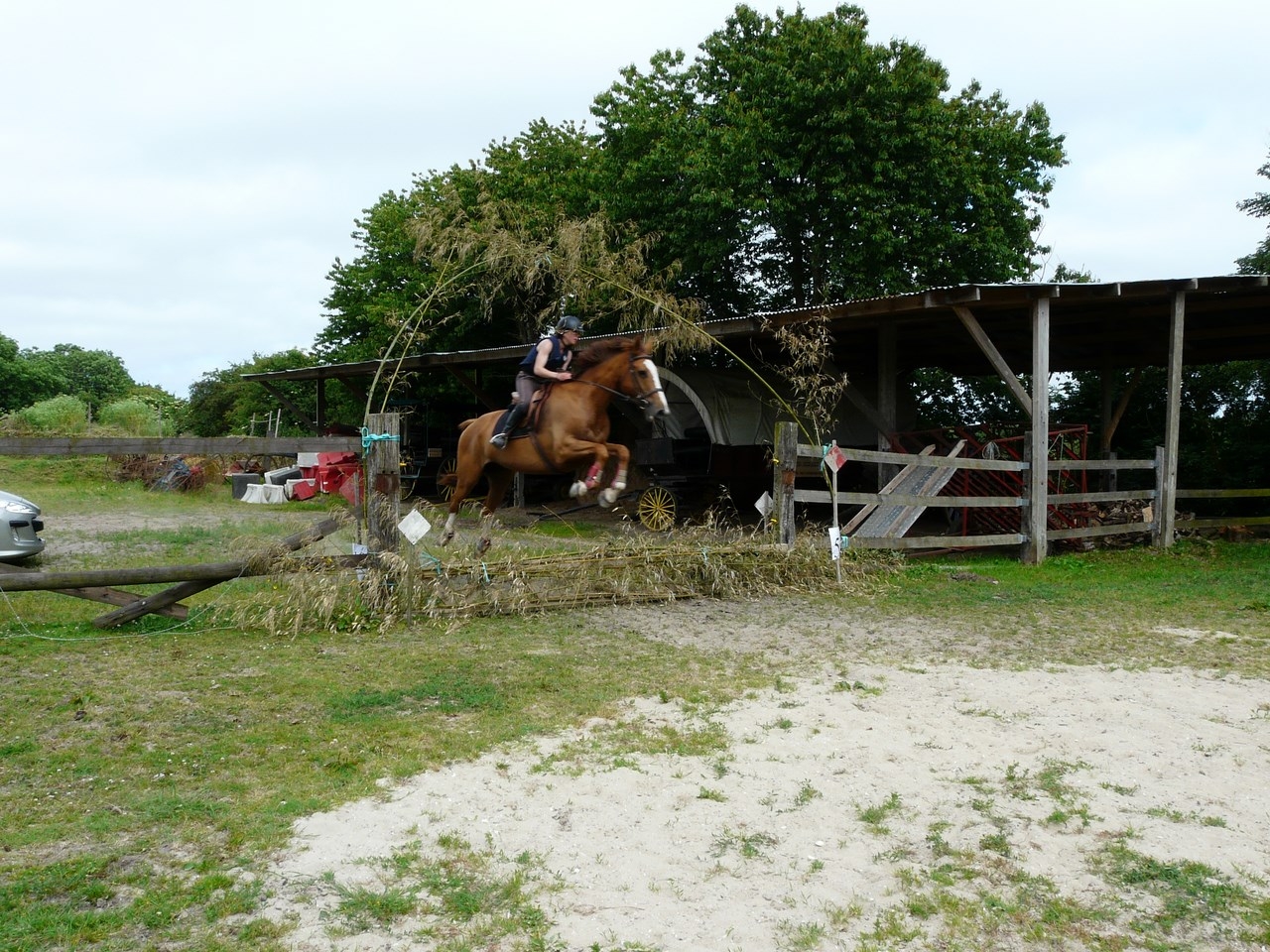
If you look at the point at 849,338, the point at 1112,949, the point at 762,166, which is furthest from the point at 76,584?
the point at 762,166

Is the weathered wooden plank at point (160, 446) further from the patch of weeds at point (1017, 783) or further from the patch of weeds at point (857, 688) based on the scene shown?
the patch of weeds at point (1017, 783)

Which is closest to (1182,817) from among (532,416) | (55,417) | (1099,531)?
(532,416)

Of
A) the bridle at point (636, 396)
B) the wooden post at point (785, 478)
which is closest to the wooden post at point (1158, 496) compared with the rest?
the wooden post at point (785, 478)

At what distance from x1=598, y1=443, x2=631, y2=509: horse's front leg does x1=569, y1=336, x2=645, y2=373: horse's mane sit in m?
0.70

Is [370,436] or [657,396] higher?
[657,396]

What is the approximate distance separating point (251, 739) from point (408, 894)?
6.31ft

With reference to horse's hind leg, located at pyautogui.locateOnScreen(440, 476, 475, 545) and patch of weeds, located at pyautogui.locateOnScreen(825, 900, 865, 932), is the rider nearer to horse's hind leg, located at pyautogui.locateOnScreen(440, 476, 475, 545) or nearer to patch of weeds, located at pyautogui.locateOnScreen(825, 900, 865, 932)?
horse's hind leg, located at pyautogui.locateOnScreen(440, 476, 475, 545)

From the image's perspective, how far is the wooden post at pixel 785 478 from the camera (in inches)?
379

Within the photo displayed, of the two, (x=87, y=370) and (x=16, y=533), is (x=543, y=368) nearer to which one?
(x=16, y=533)

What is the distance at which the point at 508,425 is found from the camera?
313 inches

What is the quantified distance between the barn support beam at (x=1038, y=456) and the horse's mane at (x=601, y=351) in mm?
6391

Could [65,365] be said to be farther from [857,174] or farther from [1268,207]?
[1268,207]

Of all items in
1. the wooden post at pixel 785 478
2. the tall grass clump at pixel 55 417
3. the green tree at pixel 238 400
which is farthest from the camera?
the green tree at pixel 238 400

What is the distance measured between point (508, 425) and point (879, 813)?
4.98 m
